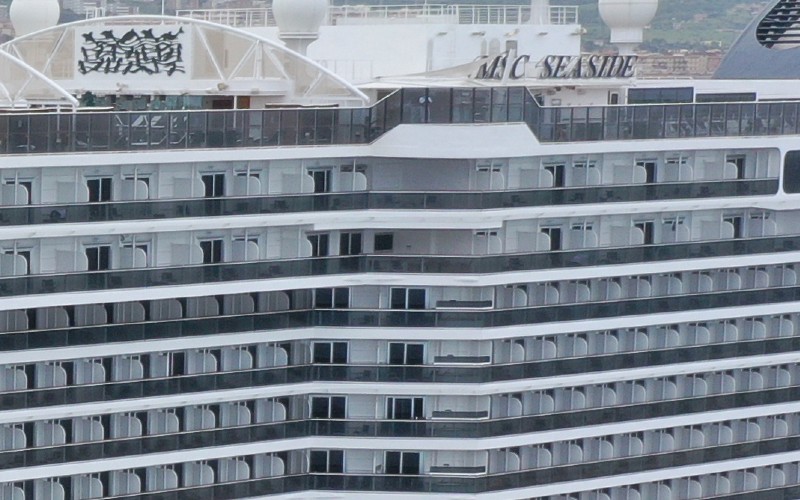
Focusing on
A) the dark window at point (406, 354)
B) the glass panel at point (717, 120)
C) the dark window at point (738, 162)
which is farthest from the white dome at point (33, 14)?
the dark window at point (738, 162)

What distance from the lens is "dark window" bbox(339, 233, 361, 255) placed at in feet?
186

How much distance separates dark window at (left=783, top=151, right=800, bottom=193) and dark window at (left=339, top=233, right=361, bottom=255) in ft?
41.4

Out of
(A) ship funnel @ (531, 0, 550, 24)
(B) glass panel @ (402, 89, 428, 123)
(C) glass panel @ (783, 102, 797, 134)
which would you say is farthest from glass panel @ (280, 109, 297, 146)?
(A) ship funnel @ (531, 0, 550, 24)

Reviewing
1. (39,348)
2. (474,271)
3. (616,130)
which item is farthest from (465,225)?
(39,348)

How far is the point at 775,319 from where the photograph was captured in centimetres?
6350

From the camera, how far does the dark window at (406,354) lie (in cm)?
5747

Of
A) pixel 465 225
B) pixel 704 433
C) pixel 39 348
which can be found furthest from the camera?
pixel 704 433

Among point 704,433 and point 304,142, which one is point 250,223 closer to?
point 304,142

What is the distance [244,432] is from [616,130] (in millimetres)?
12204

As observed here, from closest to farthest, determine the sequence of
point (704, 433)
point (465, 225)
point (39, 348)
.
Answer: point (39, 348) < point (465, 225) < point (704, 433)

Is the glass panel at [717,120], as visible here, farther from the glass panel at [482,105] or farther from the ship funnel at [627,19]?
the ship funnel at [627,19]

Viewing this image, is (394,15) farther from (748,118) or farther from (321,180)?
(321,180)

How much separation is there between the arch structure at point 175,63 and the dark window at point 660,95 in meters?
11.6

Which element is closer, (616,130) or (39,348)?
(39,348)
